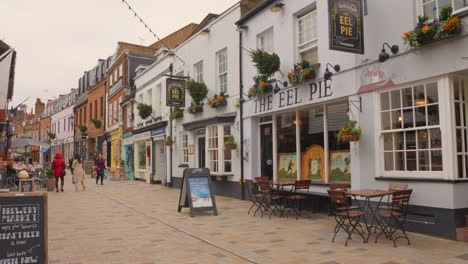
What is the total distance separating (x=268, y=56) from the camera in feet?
37.7

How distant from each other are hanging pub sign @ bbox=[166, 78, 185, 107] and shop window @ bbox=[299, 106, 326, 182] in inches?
265

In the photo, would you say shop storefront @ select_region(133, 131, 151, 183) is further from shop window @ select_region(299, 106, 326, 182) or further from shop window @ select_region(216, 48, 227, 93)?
shop window @ select_region(299, 106, 326, 182)

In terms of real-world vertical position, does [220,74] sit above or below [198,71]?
below

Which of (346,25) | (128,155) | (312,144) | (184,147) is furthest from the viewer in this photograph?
(128,155)

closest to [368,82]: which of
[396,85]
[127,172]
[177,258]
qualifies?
[396,85]

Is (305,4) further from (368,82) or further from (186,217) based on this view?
(186,217)

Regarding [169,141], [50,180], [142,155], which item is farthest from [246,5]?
[142,155]

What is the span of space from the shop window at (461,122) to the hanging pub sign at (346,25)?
76.1 inches

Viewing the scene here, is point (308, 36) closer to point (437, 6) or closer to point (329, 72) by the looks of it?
point (329, 72)

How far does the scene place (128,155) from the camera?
2631 cm

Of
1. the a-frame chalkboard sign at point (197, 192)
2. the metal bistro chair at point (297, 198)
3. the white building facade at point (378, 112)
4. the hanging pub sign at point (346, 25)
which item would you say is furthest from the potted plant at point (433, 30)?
the a-frame chalkboard sign at point (197, 192)

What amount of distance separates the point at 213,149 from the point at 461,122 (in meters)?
9.01

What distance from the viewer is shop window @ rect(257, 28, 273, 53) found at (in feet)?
41.3

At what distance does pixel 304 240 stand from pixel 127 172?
20.4 meters
